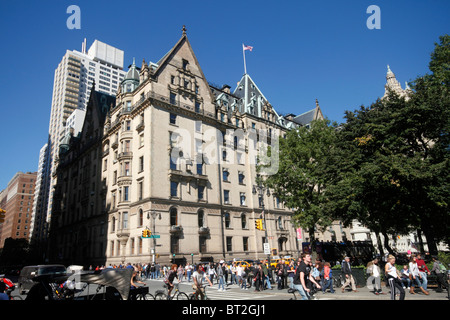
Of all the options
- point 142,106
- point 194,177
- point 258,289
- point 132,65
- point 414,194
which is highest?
point 132,65

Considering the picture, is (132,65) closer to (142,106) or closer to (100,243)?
(142,106)

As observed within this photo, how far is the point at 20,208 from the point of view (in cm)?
14462

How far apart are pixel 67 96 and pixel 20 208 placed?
61303mm

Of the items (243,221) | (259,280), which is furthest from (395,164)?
(243,221)

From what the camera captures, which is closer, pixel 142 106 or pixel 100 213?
pixel 142 106

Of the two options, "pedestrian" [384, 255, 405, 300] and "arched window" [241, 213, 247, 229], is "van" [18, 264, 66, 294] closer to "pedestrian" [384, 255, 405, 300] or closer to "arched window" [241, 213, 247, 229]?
"pedestrian" [384, 255, 405, 300]

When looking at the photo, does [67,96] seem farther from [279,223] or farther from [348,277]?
[348,277]

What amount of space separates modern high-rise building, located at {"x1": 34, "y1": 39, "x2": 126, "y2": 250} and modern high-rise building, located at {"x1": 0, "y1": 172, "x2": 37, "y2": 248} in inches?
343

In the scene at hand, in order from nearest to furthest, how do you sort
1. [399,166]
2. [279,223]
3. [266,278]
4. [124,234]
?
[399,166] → [266,278] → [124,234] → [279,223]

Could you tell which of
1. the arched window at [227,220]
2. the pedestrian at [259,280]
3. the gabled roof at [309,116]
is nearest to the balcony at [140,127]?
the arched window at [227,220]

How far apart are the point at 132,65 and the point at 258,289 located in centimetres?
4463

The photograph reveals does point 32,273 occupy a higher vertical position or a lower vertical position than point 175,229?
lower

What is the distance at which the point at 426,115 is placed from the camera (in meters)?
22.2
